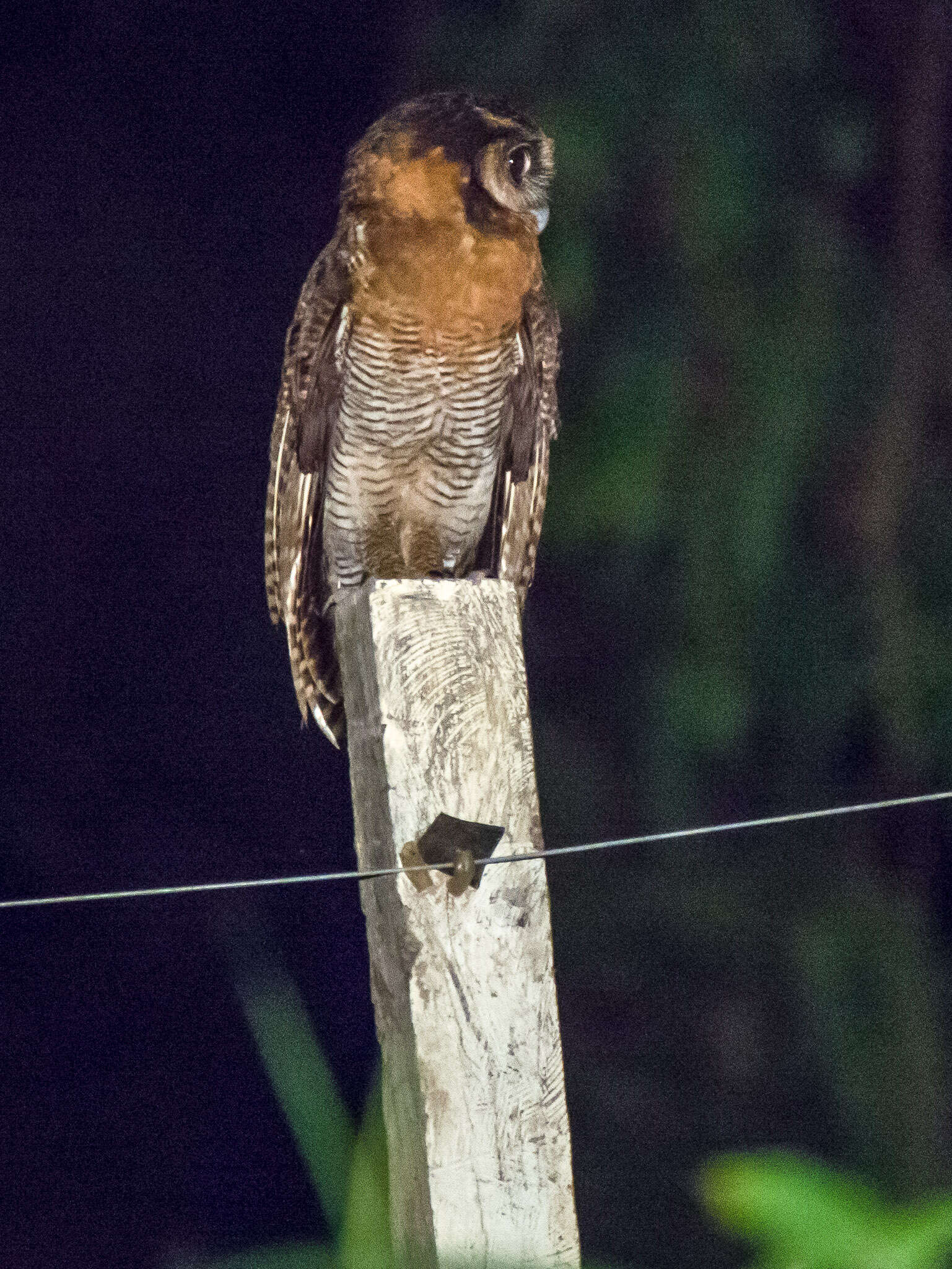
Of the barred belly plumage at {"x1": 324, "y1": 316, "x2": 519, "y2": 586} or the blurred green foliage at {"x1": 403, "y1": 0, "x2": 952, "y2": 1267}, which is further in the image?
the blurred green foliage at {"x1": 403, "y1": 0, "x2": 952, "y2": 1267}

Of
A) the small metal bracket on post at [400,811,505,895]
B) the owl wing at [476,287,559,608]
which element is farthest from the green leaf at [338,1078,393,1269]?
the owl wing at [476,287,559,608]

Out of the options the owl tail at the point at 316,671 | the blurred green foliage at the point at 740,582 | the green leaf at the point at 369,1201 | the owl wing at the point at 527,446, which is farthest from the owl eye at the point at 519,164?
the green leaf at the point at 369,1201

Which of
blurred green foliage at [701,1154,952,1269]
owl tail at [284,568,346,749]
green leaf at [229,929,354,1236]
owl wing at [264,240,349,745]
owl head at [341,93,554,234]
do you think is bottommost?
green leaf at [229,929,354,1236]

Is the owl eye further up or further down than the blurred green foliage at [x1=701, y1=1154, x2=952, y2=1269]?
further up

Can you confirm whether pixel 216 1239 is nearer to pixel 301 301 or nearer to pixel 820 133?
pixel 301 301

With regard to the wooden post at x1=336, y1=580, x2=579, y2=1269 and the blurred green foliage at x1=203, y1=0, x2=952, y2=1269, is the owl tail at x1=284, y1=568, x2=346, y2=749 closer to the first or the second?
the wooden post at x1=336, y1=580, x2=579, y2=1269

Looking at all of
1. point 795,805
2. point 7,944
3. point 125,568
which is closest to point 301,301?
point 125,568

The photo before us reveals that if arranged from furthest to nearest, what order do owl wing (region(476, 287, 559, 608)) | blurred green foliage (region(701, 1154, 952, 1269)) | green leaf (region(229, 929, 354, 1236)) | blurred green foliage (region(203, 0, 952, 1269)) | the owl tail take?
blurred green foliage (region(203, 0, 952, 1269))
owl wing (region(476, 287, 559, 608))
the owl tail
green leaf (region(229, 929, 354, 1236))
blurred green foliage (region(701, 1154, 952, 1269))

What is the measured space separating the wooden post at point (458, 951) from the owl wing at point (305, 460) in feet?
2.42

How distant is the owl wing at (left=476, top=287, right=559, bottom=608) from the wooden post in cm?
83

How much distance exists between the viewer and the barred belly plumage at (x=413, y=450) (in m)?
1.91

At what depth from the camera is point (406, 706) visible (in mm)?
1084

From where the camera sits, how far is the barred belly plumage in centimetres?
191

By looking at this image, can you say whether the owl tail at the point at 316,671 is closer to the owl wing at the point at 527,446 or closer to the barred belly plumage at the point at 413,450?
the barred belly plumage at the point at 413,450
